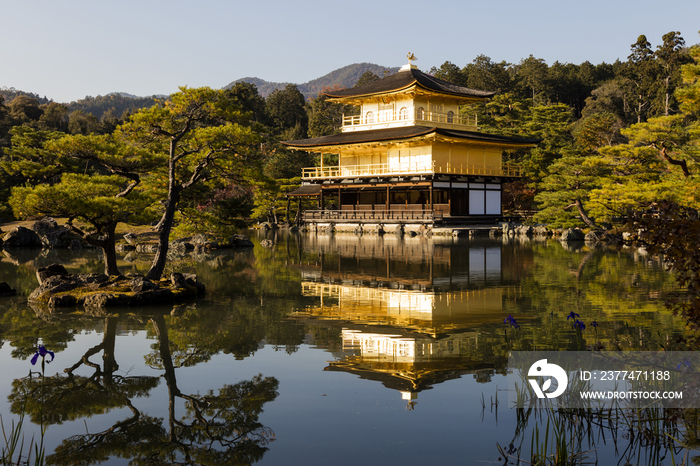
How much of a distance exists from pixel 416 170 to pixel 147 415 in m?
33.8

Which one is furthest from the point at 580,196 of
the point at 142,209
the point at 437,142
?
the point at 142,209

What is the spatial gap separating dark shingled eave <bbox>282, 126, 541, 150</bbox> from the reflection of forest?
31.5 metres

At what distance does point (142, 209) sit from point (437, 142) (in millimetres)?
28988

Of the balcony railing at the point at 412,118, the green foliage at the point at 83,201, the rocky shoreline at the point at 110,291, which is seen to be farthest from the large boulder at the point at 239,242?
the balcony railing at the point at 412,118

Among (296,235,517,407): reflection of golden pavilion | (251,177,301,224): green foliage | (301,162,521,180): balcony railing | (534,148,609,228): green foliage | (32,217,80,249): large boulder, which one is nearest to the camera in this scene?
(296,235,517,407): reflection of golden pavilion

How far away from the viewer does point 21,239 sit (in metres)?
28.8

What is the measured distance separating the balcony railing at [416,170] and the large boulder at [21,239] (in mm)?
18980

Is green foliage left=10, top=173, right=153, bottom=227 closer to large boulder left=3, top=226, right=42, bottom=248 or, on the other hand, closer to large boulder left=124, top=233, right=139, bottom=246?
large boulder left=124, top=233, right=139, bottom=246

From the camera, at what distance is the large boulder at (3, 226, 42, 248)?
2858cm

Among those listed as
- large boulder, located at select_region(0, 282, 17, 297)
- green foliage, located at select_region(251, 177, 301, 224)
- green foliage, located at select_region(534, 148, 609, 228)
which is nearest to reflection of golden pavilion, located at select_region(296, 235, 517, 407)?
large boulder, located at select_region(0, 282, 17, 297)

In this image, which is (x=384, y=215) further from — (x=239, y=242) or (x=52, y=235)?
(x=52, y=235)

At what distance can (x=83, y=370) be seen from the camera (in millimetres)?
7078

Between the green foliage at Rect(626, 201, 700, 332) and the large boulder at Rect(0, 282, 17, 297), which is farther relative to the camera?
the large boulder at Rect(0, 282, 17, 297)

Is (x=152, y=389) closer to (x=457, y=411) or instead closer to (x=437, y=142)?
(x=457, y=411)
